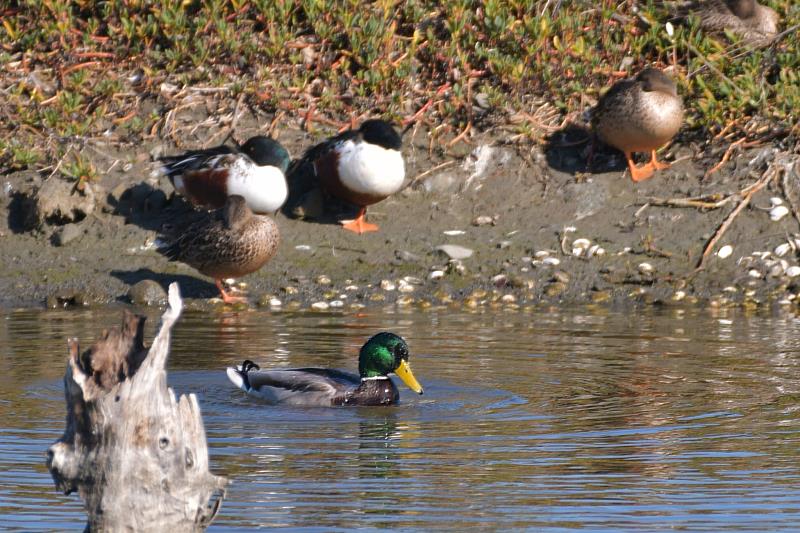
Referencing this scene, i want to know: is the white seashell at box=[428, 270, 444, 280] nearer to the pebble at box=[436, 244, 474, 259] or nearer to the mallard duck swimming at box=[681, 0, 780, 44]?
the pebble at box=[436, 244, 474, 259]

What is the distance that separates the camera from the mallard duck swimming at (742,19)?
531 inches

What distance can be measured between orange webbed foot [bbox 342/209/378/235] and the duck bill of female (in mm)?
4334

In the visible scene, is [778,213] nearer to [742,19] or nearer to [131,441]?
[742,19]

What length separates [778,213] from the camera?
476 inches

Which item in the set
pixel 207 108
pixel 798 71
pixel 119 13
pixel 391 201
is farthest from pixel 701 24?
pixel 119 13

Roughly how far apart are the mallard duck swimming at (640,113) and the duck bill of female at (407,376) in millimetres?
4820

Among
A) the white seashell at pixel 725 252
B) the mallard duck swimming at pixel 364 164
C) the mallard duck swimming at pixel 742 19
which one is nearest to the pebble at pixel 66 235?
the mallard duck swimming at pixel 364 164

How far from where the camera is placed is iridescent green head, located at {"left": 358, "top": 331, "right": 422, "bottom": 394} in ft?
26.7

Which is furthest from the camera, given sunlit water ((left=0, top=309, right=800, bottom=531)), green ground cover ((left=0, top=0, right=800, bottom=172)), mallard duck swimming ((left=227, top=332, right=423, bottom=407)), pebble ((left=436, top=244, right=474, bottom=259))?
green ground cover ((left=0, top=0, right=800, bottom=172))

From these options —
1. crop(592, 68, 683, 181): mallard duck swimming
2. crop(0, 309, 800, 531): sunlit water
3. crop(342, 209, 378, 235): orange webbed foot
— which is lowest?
crop(0, 309, 800, 531): sunlit water

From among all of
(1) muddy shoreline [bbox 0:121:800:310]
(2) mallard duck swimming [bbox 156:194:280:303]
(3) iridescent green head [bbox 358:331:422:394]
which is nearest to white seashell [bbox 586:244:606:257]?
(1) muddy shoreline [bbox 0:121:800:310]

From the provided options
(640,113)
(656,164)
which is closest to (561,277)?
(640,113)

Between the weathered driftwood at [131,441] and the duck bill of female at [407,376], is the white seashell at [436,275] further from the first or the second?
the weathered driftwood at [131,441]

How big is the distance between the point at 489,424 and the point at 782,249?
17.3 feet
